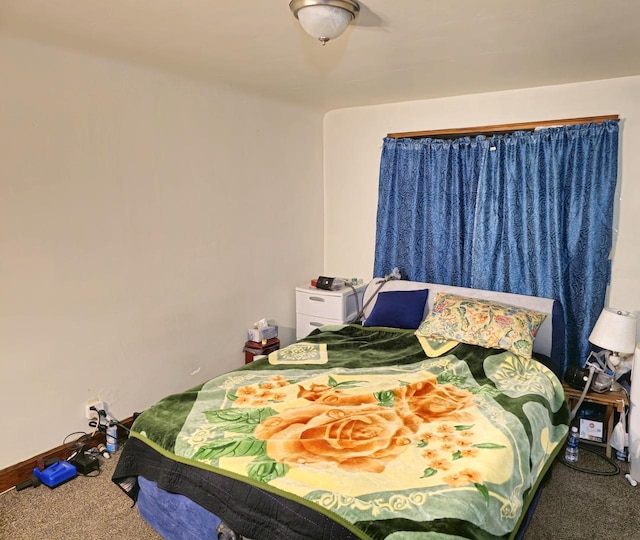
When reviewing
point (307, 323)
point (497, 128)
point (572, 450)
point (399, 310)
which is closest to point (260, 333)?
point (307, 323)

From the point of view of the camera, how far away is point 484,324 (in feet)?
9.89

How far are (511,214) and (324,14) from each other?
2.18 m

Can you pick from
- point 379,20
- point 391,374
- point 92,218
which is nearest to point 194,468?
point 391,374

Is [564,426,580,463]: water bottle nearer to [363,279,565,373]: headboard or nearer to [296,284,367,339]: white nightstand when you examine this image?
[363,279,565,373]: headboard

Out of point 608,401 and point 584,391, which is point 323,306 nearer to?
point 584,391

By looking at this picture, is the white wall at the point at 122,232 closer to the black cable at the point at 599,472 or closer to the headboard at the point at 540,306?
the headboard at the point at 540,306

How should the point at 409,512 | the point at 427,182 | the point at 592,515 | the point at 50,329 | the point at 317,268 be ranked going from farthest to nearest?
1. the point at 317,268
2. the point at 427,182
3. the point at 50,329
4. the point at 592,515
5. the point at 409,512

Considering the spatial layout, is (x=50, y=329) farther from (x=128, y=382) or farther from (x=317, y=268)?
(x=317, y=268)

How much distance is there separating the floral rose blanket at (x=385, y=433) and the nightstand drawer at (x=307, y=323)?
1007 millimetres

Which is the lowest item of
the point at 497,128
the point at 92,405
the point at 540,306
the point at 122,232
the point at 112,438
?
the point at 112,438

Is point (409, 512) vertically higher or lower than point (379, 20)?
lower

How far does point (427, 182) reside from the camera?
3.81 metres

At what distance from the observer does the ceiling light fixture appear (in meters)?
1.83

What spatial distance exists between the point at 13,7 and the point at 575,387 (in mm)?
3391
